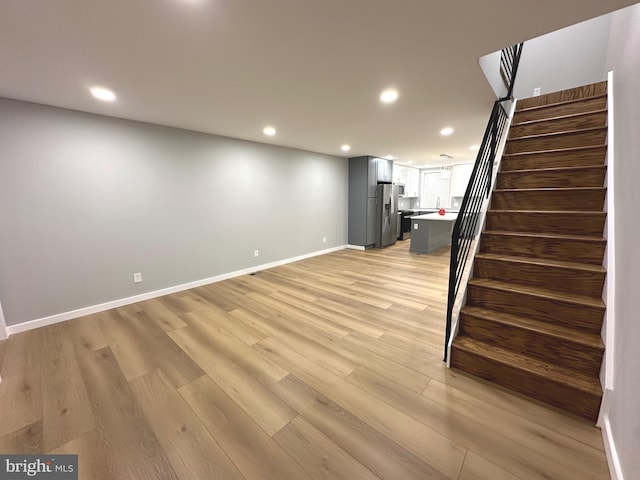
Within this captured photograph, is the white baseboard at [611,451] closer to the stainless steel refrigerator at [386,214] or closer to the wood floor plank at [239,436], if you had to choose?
the wood floor plank at [239,436]

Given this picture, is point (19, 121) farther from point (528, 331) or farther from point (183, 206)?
point (528, 331)

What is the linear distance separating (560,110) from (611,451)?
346 cm

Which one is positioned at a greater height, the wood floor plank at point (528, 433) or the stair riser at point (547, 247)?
the stair riser at point (547, 247)

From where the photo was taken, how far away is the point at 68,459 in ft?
4.42

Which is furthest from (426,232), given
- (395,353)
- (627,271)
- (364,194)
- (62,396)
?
(62,396)

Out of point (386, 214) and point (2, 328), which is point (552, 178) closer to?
point (386, 214)

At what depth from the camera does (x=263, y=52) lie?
5.86ft

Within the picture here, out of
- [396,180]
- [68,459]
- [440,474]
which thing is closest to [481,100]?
[440,474]

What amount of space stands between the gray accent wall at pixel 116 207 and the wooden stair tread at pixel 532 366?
3.70m

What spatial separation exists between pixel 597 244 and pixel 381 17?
2188 millimetres

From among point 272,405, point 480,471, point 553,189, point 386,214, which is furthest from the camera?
point 386,214

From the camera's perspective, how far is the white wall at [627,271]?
1101 millimetres

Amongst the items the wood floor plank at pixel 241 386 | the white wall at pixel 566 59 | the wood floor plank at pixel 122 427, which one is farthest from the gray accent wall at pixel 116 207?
the white wall at pixel 566 59

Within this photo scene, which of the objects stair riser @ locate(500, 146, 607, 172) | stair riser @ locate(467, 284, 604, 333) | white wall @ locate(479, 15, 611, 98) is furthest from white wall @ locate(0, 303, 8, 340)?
white wall @ locate(479, 15, 611, 98)
